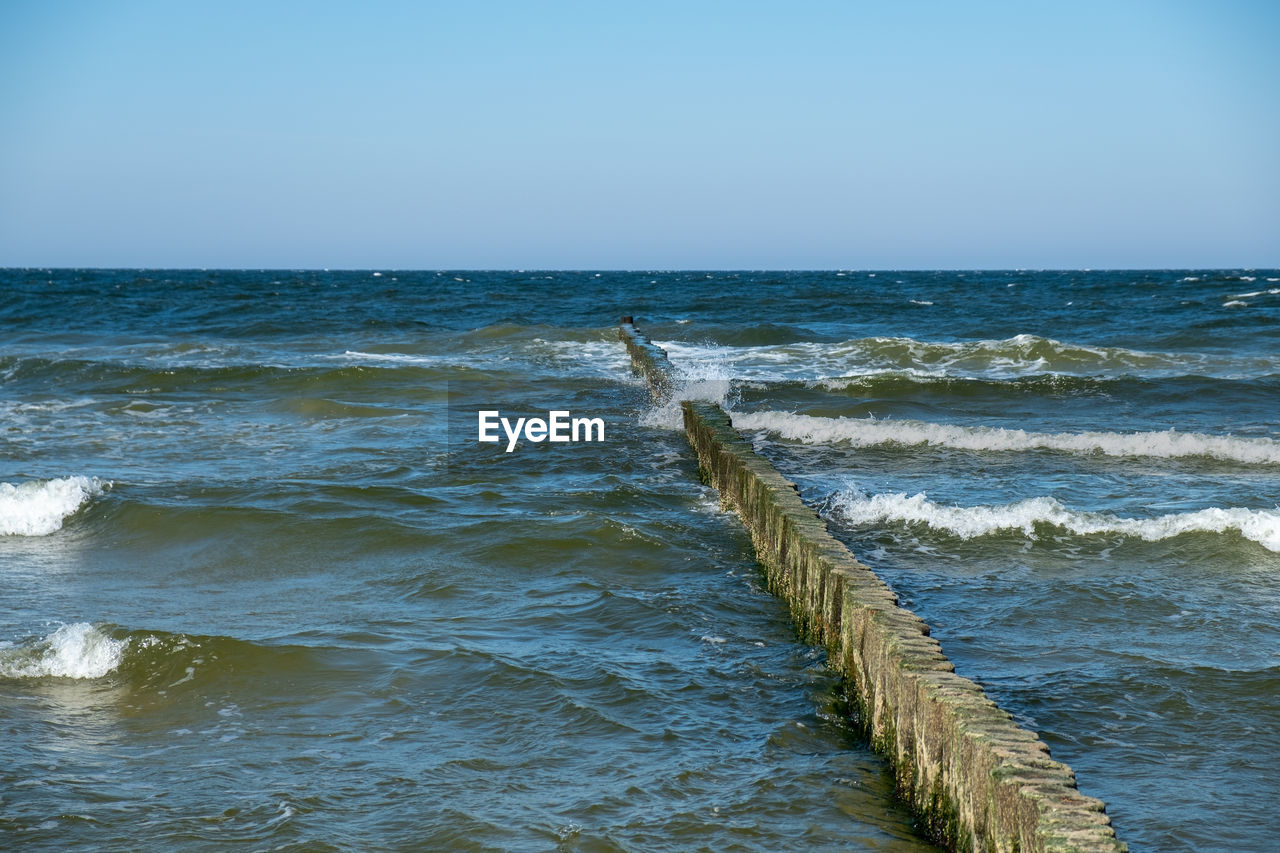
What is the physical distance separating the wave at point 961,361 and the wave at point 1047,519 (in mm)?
10227

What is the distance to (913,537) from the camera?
787 cm

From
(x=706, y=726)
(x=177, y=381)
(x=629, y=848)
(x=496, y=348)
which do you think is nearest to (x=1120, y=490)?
(x=706, y=726)

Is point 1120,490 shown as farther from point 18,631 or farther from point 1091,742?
point 18,631

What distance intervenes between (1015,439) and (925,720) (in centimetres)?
848

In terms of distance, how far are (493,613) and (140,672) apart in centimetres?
187

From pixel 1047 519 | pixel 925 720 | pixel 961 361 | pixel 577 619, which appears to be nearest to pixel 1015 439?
pixel 1047 519

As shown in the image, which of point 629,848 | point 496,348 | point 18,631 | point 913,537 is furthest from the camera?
point 496,348

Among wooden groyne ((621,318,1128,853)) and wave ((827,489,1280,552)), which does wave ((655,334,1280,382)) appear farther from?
wooden groyne ((621,318,1128,853))

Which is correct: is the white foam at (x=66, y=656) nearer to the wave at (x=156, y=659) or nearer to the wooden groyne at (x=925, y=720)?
the wave at (x=156, y=659)

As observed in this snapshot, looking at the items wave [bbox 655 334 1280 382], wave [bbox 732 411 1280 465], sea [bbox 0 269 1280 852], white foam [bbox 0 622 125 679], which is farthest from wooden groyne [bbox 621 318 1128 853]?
wave [bbox 655 334 1280 382]

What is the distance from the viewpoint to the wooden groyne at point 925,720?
3.01 metres

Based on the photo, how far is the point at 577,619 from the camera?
20.6ft

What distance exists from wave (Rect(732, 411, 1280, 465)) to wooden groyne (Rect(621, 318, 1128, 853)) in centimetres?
566

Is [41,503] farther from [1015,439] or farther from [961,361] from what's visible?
[961,361]
